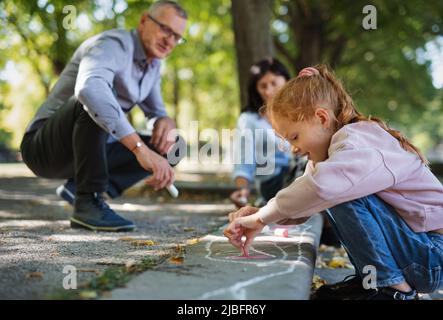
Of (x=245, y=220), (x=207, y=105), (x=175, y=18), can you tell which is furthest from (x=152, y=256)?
(x=207, y=105)

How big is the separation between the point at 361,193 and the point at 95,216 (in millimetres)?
2095

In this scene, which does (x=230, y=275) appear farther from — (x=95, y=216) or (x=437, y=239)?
(x=95, y=216)

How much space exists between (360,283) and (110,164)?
2.54 m

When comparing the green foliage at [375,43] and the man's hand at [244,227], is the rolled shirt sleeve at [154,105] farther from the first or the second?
the green foliage at [375,43]

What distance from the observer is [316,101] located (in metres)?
2.54

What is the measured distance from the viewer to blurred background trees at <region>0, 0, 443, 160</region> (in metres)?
8.42

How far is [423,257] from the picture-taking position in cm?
240

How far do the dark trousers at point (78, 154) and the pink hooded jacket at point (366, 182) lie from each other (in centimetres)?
183

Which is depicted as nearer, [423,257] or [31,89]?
[423,257]

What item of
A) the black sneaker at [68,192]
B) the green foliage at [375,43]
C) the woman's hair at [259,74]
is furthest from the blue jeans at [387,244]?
the green foliage at [375,43]

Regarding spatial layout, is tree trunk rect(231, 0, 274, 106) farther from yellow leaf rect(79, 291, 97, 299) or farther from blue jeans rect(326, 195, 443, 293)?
yellow leaf rect(79, 291, 97, 299)

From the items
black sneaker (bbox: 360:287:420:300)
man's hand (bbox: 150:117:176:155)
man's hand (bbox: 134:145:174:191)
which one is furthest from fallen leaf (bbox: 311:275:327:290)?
man's hand (bbox: 150:117:176:155)

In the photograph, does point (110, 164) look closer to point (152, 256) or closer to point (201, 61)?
point (152, 256)

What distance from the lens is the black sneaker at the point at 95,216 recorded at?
3.80m
